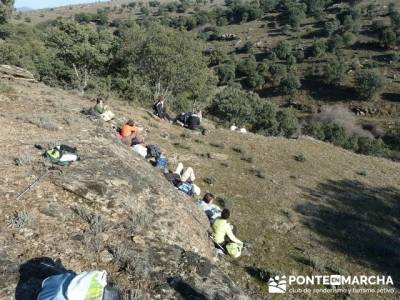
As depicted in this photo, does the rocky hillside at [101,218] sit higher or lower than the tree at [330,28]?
higher

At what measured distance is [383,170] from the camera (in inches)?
887

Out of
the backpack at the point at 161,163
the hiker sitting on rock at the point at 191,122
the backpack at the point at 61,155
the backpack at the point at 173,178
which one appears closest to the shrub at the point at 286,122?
the hiker sitting on rock at the point at 191,122

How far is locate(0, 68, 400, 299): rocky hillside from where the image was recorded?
783 cm

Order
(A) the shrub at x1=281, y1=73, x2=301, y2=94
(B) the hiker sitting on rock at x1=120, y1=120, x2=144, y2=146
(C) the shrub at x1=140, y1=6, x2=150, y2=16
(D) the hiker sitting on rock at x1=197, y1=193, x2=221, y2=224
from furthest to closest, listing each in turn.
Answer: (C) the shrub at x1=140, y1=6, x2=150, y2=16
(A) the shrub at x1=281, y1=73, x2=301, y2=94
(B) the hiker sitting on rock at x1=120, y1=120, x2=144, y2=146
(D) the hiker sitting on rock at x1=197, y1=193, x2=221, y2=224

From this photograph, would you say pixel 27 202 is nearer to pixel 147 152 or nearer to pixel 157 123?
pixel 147 152

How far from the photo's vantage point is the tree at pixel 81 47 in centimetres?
3628

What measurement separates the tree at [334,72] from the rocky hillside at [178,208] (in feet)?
161

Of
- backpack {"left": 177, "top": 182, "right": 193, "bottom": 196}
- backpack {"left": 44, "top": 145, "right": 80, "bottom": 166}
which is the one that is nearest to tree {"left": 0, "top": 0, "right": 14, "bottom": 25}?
backpack {"left": 177, "top": 182, "right": 193, "bottom": 196}

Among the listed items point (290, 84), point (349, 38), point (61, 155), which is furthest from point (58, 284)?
point (349, 38)

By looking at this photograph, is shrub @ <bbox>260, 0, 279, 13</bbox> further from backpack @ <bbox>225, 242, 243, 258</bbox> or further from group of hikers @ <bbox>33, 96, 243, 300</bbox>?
backpack @ <bbox>225, 242, 243, 258</bbox>

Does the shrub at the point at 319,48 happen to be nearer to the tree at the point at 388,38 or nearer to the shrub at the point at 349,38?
the shrub at the point at 349,38

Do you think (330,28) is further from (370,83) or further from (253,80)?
(370,83)

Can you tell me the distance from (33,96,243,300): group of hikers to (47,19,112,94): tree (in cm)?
1529

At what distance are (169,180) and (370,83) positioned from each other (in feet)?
186
